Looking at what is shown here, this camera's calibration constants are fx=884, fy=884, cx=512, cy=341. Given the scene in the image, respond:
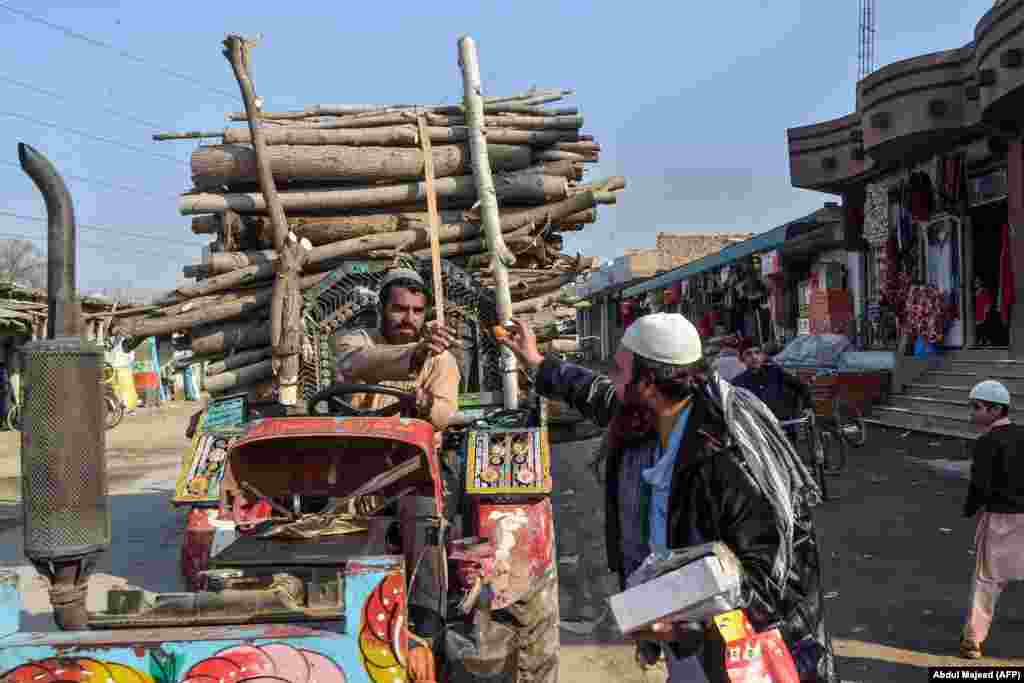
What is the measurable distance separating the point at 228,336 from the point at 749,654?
750 centimetres

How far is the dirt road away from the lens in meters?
4.88

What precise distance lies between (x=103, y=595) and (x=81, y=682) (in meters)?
4.34

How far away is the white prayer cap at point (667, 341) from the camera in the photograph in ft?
8.20

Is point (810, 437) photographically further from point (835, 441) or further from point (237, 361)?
point (237, 361)

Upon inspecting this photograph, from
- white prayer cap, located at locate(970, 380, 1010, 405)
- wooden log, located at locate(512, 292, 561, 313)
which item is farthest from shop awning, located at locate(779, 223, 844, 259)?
white prayer cap, located at locate(970, 380, 1010, 405)

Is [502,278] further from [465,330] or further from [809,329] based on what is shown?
[809,329]

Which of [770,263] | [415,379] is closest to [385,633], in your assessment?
[415,379]

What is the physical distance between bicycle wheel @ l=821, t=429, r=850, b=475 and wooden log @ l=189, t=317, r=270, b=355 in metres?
6.55

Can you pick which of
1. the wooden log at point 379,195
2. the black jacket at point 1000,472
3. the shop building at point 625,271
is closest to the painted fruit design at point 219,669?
the black jacket at point 1000,472

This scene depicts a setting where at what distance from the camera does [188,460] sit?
5.65 meters

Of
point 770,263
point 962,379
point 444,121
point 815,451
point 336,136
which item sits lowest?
point 815,451

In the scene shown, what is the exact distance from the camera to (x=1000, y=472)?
4836 millimetres

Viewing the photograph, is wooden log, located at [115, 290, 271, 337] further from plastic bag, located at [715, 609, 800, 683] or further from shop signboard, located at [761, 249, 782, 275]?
shop signboard, located at [761, 249, 782, 275]

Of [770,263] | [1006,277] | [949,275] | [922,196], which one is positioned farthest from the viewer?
[770,263]
